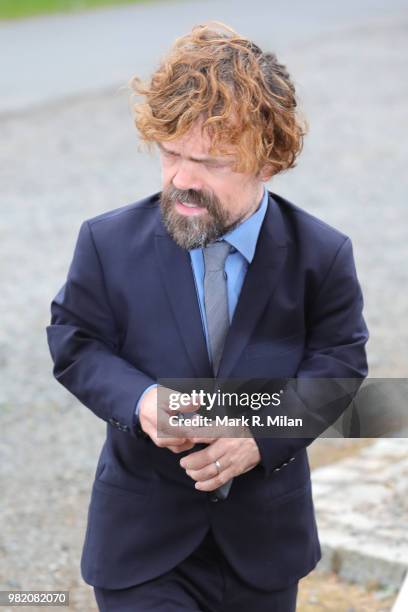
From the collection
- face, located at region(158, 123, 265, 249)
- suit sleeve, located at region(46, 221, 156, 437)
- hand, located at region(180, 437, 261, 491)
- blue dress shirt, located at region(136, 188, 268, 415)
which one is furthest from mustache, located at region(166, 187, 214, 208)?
hand, located at region(180, 437, 261, 491)

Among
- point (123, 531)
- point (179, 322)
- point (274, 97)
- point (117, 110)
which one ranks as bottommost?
point (117, 110)

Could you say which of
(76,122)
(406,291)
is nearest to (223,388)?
(406,291)

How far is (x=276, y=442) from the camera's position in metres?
2.85

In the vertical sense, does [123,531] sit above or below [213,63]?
below

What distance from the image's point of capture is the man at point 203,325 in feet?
9.11

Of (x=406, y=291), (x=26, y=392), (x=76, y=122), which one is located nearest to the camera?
(x=26, y=392)

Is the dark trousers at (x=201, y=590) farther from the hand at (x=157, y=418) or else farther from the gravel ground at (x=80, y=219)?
the gravel ground at (x=80, y=219)

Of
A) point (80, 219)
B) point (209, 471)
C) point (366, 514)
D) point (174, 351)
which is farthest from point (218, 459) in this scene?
point (80, 219)

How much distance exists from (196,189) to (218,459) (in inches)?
24.3

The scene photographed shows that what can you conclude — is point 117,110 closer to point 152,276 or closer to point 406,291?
point 406,291

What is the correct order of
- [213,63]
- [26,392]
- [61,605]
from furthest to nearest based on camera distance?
[26,392], [61,605], [213,63]

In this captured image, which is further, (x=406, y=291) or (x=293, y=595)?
(x=406, y=291)

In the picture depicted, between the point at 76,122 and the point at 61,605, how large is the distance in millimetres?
9874

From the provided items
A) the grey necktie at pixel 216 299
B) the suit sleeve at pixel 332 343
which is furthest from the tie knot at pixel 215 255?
the suit sleeve at pixel 332 343
